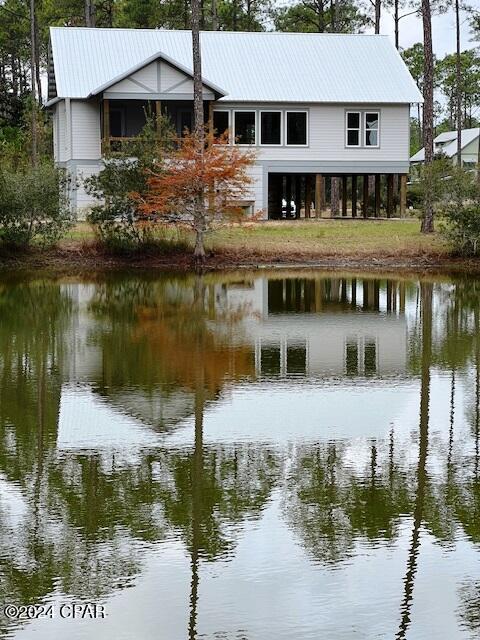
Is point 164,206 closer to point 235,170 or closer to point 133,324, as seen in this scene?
point 235,170

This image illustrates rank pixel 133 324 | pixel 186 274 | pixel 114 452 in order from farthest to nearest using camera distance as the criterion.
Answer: pixel 186 274
pixel 133 324
pixel 114 452

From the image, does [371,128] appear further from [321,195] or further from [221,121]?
[221,121]

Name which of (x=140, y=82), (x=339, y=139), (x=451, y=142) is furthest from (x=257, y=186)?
(x=451, y=142)

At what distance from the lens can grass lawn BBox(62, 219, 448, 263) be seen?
35.3 metres

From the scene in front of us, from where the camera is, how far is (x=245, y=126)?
144 feet

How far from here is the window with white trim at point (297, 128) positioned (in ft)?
145

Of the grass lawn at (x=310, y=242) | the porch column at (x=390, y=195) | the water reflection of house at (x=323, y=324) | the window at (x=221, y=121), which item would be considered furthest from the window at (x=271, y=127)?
the water reflection of house at (x=323, y=324)

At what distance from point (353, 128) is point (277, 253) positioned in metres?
11.1

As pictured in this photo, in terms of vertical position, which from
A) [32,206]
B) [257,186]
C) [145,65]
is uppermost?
[145,65]

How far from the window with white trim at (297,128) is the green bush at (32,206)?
12.1 m

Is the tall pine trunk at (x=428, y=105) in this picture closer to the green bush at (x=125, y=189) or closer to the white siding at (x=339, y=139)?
the white siding at (x=339, y=139)

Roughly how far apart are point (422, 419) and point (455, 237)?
74.4 ft

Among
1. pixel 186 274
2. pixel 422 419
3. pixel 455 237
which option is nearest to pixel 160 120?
pixel 186 274

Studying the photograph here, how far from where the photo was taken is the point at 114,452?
11594 mm
